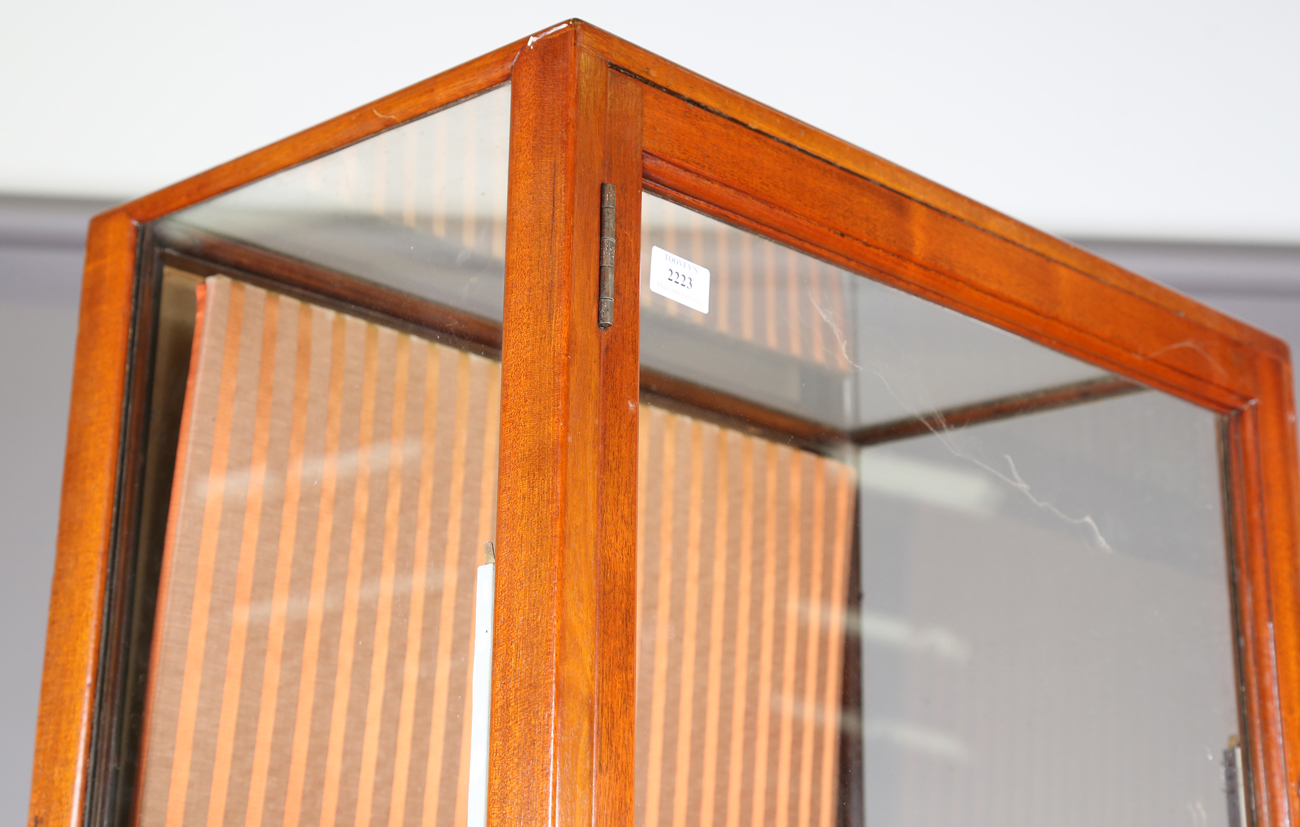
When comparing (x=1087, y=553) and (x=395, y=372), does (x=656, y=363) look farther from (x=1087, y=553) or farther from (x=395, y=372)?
(x=1087, y=553)

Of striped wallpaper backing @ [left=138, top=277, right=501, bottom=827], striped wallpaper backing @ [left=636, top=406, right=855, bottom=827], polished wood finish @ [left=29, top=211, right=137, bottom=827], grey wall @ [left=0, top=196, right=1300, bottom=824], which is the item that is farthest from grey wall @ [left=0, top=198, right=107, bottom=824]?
striped wallpaper backing @ [left=636, top=406, right=855, bottom=827]

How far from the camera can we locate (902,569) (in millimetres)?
1124

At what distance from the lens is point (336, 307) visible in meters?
1.09

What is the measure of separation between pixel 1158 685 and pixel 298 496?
34.8 inches

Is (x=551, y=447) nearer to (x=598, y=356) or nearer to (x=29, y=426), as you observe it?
(x=598, y=356)

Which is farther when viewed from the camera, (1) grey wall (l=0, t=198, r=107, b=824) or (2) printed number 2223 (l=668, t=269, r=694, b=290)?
(1) grey wall (l=0, t=198, r=107, b=824)

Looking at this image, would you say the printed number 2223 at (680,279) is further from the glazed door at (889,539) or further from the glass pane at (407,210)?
the glass pane at (407,210)

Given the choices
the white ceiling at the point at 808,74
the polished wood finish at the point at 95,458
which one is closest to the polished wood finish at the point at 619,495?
the polished wood finish at the point at 95,458

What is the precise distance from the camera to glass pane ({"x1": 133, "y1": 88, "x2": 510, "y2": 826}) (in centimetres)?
95

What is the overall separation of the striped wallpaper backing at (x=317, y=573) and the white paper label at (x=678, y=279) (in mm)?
137

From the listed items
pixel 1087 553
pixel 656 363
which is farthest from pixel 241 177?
pixel 1087 553

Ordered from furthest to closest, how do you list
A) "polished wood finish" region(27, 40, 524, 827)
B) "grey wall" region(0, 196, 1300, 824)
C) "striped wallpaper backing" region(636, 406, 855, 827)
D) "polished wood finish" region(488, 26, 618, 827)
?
1. "grey wall" region(0, 196, 1300, 824)
2. "polished wood finish" region(27, 40, 524, 827)
3. "striped wallpaper backing" region(636, 406, 855, 827)
4. "polished wood finish" region(488, 26, 618, 827)

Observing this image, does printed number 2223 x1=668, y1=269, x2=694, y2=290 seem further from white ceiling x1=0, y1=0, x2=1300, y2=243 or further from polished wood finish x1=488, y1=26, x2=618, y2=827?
white ceiling x1=0, y1=0, x2=1300, y2=243

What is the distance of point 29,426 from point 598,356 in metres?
1.40
